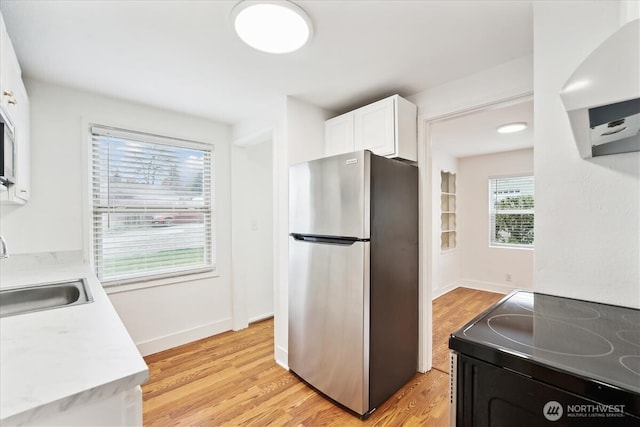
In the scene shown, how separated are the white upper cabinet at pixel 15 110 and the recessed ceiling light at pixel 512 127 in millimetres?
3935

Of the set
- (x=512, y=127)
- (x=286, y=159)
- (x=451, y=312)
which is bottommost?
(x=451, y=312)

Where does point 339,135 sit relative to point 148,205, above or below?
above

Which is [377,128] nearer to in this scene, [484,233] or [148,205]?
[148,205]

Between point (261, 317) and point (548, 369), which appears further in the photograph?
point (261, 317)

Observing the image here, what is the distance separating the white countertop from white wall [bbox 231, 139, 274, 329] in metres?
2.07

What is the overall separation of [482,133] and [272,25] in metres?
3.07

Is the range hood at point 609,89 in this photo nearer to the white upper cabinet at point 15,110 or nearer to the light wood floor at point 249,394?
the light wood floor at point 249,394

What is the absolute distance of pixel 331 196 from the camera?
1.92m

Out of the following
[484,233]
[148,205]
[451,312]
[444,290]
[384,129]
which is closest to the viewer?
[384,129]

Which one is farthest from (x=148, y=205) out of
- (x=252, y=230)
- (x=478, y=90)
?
(x=478, y=90)

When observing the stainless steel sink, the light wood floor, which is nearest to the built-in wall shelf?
the light wood floor

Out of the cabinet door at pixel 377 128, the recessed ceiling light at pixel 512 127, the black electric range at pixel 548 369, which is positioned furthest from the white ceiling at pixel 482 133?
the black electric range at pixel 548 369

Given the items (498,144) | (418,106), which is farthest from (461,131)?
(418,106)

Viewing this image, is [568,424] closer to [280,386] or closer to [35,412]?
[35,412]
